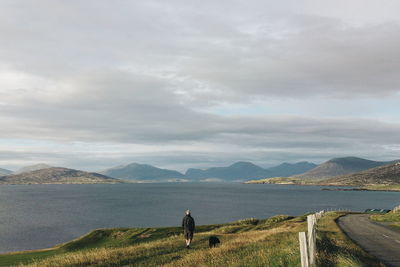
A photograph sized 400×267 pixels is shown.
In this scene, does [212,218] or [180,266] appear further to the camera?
[212,218]

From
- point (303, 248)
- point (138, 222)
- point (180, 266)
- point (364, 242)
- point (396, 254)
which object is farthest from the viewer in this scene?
point (138, 222)

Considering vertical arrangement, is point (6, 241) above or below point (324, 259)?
below

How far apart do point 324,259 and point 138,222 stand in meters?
103

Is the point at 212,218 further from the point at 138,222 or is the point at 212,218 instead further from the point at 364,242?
the point at 364,242

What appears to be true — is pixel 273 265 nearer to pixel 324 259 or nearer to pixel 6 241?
pixel 324 259

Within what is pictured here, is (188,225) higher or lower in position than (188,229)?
higher

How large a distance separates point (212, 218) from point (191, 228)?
9664 centimetres

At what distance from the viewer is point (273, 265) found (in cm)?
1412

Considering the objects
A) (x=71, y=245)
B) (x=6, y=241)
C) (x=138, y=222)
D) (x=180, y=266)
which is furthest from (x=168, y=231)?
(x=138, y=222)

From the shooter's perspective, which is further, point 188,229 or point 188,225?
point 188,225

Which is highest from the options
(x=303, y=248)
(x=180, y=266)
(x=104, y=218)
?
(x=303, y=248)

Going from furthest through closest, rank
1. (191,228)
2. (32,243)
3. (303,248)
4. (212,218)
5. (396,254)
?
(212,218)
(32,243)
(191,228)
(396,254)
(303,248)

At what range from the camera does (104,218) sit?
121688 mm

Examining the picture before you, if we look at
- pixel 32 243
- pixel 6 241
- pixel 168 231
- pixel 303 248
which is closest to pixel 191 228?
pixel 303 248
